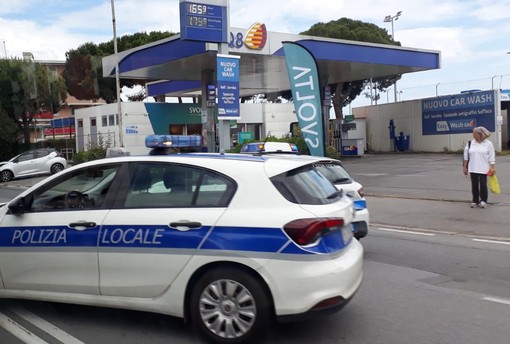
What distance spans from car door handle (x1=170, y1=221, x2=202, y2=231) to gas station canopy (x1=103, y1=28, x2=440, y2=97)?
17.6m

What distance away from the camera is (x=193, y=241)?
4156mm

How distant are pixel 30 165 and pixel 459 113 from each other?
941 inches

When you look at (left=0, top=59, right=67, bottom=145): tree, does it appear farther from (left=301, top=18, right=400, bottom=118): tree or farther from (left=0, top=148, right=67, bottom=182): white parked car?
(left=301, top=18, right=400, bottom=118): tree

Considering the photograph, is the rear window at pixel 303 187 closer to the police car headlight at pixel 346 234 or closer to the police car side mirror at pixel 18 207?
the police car headlight at pixel 346 234

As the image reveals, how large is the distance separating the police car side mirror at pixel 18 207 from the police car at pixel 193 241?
0.04 feet

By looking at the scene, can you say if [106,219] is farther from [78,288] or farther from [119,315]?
[119,315]

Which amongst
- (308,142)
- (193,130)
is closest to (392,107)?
(193,130)

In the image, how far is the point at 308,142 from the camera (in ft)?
54.0

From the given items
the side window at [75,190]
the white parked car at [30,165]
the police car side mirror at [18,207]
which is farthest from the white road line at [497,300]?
the white parked car at [30,165]

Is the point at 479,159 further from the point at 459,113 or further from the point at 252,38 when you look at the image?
the point at 459,113

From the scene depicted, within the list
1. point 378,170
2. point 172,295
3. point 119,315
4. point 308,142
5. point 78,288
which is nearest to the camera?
point 172,295

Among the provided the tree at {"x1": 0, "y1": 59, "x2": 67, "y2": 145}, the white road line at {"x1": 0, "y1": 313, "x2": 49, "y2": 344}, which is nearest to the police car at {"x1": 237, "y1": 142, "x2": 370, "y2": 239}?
the white road line at {"x1": 0, "y1": 313, "x2": 49, "y2": 344}

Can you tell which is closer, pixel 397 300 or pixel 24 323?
pixel 24 323

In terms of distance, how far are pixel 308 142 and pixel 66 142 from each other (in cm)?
3070
